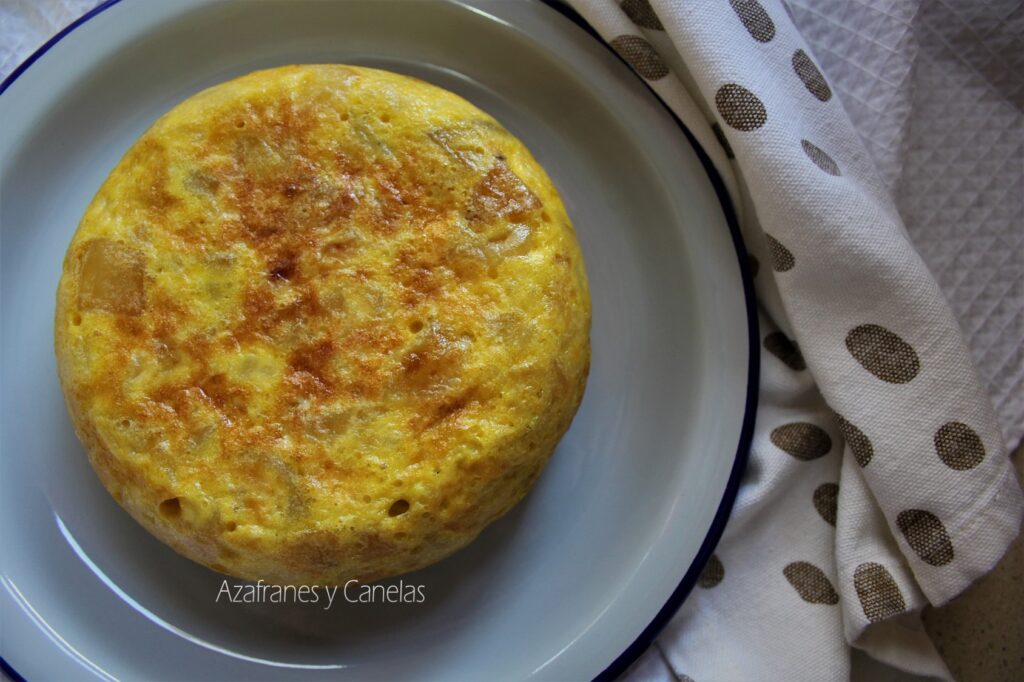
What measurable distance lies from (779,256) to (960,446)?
503 millimetres

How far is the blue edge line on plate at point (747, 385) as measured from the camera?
1749mm

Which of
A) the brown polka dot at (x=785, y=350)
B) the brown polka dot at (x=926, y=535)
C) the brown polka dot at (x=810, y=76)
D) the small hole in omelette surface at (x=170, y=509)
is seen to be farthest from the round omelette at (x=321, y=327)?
the brown polka dot at (x=926, y=535)

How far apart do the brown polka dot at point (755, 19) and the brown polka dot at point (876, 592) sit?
42.0 inches

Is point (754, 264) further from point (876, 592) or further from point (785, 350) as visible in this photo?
point (876, 592)

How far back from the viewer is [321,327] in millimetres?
1566

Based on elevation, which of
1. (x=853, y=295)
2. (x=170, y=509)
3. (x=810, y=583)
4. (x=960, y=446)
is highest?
(x=170, y=509)

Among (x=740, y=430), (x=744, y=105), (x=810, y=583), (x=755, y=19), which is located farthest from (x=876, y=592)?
(x=755, y=19)

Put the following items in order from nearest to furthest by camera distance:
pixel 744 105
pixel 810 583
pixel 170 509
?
pixel 170 509 → pixel 744 105 → pixel 810 583

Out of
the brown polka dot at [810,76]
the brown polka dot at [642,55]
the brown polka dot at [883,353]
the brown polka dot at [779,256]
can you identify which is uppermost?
the brown polka dot at [642,55]

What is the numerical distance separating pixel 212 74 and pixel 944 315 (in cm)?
160

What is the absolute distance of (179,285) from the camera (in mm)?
1575

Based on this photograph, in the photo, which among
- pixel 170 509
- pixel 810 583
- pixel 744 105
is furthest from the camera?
pixel 810 583

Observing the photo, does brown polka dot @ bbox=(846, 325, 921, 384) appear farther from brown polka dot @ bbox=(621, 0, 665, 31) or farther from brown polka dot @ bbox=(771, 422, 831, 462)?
brown polka dot @ bbox=(621, 0, 665, 31)

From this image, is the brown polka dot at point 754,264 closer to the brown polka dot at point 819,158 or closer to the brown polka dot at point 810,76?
the brown polka dot at point 819,158
